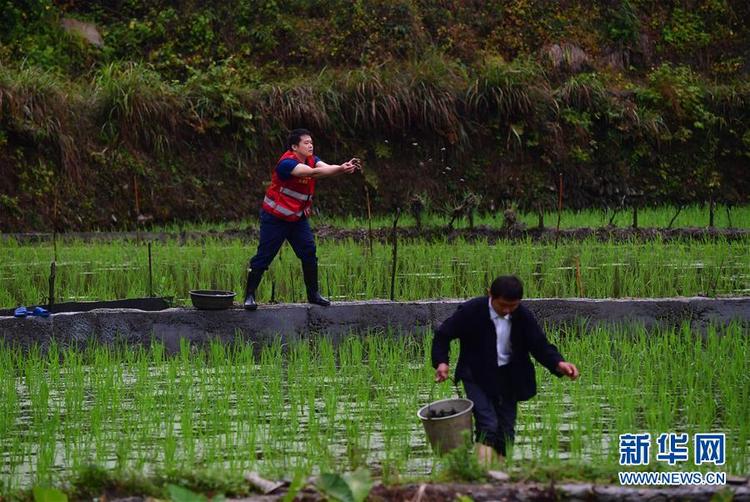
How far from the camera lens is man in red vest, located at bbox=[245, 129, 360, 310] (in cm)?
771

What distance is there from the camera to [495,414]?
4.90 meters

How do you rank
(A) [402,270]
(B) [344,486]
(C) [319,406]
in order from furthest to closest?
(A) [402,270] → (C) [319,406] → (B) [344,486]

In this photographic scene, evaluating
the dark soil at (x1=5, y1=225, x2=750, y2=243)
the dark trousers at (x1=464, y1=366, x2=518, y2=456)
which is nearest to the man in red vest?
the dark trousers at (x1=464, y1=366, x2=518, y2=456)

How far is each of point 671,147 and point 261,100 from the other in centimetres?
542

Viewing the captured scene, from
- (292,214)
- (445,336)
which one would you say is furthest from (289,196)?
(445,336)

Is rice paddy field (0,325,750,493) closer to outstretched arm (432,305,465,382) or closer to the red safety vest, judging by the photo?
outstretched arm (432,305,465,382)

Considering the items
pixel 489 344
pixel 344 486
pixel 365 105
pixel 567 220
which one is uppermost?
pixel 365 105

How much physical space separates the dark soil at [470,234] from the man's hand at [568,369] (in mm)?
6611

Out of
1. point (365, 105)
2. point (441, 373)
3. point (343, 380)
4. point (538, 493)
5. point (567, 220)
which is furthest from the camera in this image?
point (365, 105)

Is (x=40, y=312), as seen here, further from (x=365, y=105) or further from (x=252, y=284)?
(x=365, y=105)

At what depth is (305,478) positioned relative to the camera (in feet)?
13.2

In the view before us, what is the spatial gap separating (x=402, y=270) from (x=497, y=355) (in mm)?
4854

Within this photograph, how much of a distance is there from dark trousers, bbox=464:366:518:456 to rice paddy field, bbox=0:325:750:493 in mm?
97

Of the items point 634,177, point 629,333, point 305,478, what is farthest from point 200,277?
point 634,177
